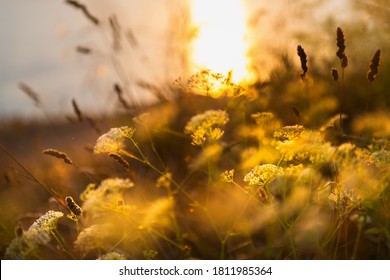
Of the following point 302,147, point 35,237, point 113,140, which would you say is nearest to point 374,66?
point 302,147

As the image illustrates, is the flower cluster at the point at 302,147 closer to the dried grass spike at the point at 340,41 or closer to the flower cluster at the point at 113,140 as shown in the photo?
the dried grass spike at the point at 340,41

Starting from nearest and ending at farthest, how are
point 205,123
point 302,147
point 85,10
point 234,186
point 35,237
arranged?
point 35,237
point 302,147
point 205,123
point 85,10
point 234,186

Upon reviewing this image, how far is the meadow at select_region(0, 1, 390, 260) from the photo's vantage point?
4.93 feet

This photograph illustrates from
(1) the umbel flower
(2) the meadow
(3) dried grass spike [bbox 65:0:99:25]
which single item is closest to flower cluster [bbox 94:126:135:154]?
(2) the meadow

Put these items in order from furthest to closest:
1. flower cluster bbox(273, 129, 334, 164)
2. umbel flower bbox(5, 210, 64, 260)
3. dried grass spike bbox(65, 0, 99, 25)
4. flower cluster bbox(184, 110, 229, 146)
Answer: dried grass spike bbox(65, 0, 99, 25), flower cluster bbox(184, 110, 229, 146), flower cluster bbox(273, 129, 334, 164), umbel flower bbox(5, 210, 64, 260)

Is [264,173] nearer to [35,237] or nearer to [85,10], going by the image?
[35,237]

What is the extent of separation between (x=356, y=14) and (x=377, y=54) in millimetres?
1358

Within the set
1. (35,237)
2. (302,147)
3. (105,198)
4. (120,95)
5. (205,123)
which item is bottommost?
(35,237)

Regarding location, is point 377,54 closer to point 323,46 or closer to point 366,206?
point 366,206

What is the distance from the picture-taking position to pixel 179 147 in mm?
2674

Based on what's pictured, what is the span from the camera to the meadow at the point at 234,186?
1502mm

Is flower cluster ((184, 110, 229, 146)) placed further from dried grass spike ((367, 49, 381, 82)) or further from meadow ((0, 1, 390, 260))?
dried grass spike ((367, 49, 381, 82))

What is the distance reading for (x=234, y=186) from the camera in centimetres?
219
